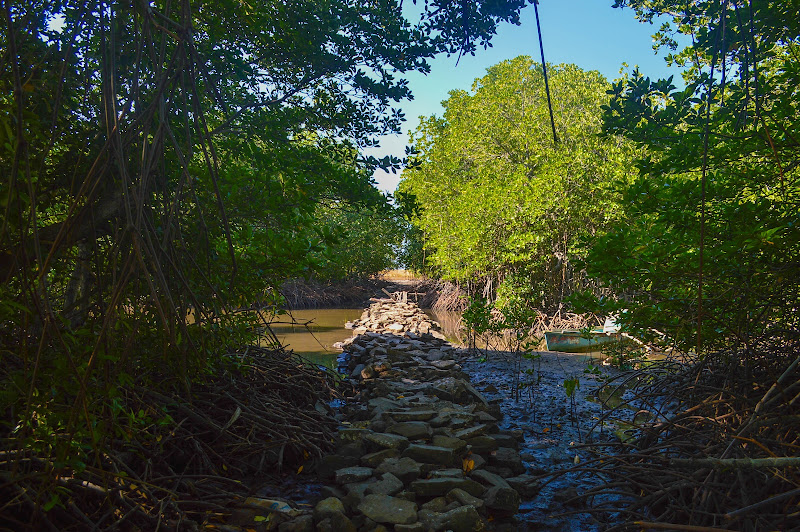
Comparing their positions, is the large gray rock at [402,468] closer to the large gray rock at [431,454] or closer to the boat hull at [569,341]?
the large gray rock at [431,454]

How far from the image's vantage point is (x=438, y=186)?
20.2m

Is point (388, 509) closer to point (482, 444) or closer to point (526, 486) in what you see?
point (526, 486)

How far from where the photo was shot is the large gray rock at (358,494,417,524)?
3104 millimetres

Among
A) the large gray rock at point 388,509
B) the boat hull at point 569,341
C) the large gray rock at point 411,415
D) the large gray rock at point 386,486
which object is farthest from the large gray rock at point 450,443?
the boat hull at point 569,341

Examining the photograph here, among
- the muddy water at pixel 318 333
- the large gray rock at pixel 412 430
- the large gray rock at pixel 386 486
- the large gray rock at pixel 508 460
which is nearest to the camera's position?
the large gray rock at pixel 386 486

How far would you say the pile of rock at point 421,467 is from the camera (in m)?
3.13

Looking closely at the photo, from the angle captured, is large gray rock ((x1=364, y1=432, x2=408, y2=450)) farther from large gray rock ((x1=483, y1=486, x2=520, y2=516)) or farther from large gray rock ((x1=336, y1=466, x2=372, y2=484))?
large gray rock ((x1=483, y1=486, x2=520, y2=516))

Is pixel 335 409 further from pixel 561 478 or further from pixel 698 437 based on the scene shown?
pixel 698 437

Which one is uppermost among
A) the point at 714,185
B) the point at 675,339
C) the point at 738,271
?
the point at 714,185

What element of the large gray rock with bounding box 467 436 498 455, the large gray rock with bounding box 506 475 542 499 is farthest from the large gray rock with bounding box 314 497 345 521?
the large gray rock with bounding box 467 436 498 455

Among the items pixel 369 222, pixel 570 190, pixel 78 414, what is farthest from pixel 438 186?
pixel 78 414

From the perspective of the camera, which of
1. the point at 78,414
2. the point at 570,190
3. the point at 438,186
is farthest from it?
the point at 438,186

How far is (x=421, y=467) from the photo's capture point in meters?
3.82

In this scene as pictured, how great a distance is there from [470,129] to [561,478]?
616 inches
